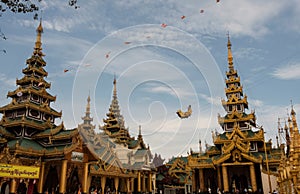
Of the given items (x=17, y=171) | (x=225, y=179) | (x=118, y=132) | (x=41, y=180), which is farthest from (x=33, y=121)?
(x=225, y=179)

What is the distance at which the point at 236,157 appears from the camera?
33.9 m

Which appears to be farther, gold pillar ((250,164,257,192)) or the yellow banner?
gold pillar ((250,164,257,192))

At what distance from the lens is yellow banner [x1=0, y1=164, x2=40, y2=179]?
2183cm

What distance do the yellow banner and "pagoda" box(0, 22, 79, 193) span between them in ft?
0.25

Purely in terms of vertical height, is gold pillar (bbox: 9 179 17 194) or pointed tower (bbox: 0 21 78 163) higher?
pointed tower (bbox: 0 21 78 163)

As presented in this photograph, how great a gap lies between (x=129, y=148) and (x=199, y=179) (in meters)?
17.4

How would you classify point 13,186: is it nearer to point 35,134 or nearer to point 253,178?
point 35,134

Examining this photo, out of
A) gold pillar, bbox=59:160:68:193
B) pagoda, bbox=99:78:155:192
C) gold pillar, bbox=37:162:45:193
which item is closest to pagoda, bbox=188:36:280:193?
pagoda, bbox=99:78:155:192

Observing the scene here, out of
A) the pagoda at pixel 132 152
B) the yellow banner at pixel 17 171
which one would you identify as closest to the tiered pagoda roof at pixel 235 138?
the pagoda at pixel 132 152

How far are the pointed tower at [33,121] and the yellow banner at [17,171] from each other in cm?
430

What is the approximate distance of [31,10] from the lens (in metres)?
9.98

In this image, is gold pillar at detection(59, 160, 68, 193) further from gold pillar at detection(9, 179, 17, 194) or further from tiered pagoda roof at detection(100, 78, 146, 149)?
tiered pagoda roof at detection(100, 78, 146, 149)

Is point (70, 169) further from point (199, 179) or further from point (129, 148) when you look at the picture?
point (129, 148)

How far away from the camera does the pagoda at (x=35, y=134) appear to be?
90.2 feet
